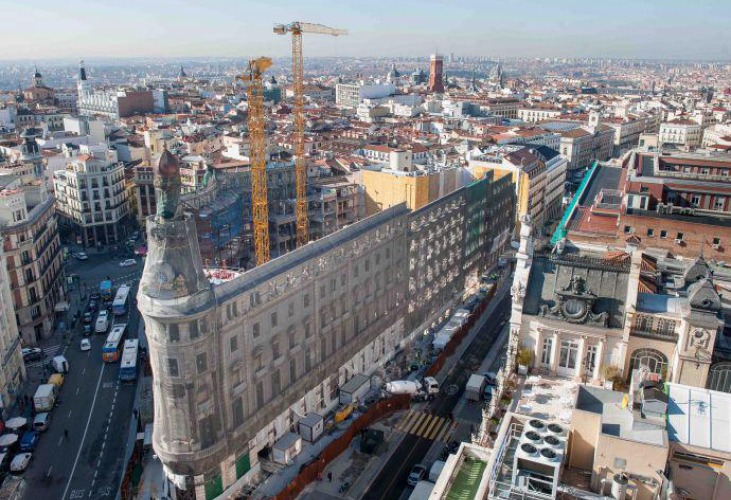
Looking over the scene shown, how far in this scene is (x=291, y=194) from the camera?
142 metres

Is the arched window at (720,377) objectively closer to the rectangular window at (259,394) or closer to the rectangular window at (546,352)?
the rectangular window at (546,352)

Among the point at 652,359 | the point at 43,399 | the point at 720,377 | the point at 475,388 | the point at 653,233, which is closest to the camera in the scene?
the point at 720,377

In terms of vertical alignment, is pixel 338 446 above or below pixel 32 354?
above

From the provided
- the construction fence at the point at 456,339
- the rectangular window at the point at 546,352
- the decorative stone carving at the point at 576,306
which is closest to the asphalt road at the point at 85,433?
the construction fence at the point at 456,339

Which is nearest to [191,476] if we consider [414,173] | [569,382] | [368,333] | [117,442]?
[117,442]

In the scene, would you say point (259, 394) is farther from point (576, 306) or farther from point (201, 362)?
point (576, 306)

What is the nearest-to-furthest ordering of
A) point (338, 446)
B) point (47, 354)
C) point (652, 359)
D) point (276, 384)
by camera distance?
point (652, 359) < point (276, 384) < point (338, 446) < point (47, 354)

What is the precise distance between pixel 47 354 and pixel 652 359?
291ft

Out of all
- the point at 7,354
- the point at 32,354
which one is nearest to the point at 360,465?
the point at 7,354

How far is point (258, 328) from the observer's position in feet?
213

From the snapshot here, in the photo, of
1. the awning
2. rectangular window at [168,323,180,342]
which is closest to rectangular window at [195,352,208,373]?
rectangular window at [168,323,180,342]

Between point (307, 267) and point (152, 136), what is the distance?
137 meters

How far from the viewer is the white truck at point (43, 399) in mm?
81312

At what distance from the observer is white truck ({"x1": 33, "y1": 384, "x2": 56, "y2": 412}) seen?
267ft
